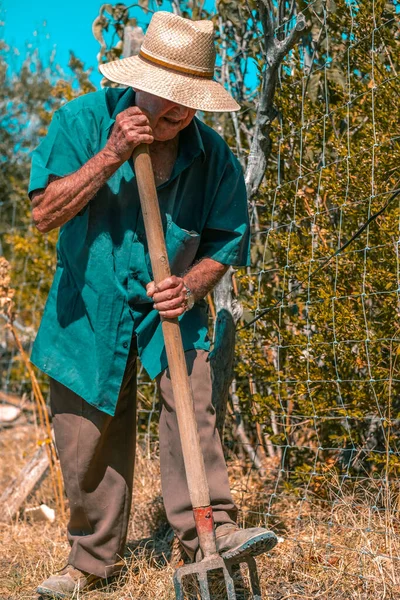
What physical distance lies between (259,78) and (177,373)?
6.07 ft

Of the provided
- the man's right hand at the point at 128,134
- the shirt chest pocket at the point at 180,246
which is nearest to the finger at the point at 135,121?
the man's right hand at the point at 128,134

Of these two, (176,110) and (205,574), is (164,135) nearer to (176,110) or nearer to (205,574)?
(176,110)

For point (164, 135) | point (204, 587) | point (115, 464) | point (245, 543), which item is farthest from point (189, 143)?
point (204, 587)

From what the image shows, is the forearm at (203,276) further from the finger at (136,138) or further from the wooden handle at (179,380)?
the finger at (136,138)

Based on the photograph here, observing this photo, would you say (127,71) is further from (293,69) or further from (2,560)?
(2,560)

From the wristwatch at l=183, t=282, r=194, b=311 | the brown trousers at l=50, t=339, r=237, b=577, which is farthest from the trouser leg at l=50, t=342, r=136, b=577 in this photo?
the wristwatch at l=183, t=282, r=194, b=311

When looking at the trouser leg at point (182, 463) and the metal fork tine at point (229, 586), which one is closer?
the metal fork tine at point (229, 586)

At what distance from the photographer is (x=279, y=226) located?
152 inches

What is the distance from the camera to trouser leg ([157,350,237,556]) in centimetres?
280

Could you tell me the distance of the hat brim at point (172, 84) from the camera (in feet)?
8.51

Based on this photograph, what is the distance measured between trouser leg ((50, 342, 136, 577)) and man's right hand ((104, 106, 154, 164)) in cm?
84

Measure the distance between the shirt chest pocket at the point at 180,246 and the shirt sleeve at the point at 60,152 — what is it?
427 mm

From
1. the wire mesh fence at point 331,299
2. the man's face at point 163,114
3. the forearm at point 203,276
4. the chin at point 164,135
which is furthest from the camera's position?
the wire mesh fence at point 331,299

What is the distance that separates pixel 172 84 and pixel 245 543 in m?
1.56
